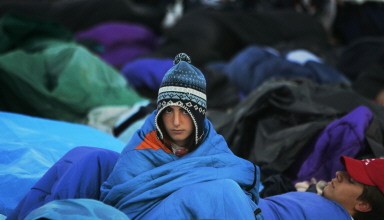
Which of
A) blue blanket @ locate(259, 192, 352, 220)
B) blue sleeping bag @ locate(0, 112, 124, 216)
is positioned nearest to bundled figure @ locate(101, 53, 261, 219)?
blue blanket @ locate(259, 192, 352, 220)

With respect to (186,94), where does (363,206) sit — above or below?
below

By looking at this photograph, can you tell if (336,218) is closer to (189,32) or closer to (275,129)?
(275,129)

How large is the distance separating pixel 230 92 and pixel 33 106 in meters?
1.24

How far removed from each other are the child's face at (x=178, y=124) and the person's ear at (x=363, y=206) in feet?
2.03

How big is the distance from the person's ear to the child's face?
62 cm

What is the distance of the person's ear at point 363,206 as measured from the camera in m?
2.51

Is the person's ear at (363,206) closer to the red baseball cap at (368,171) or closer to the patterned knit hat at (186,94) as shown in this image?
the red baseball cap at (368,171)

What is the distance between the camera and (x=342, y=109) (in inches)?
150

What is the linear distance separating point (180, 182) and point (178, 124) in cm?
19

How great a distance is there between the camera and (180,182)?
2.31 m

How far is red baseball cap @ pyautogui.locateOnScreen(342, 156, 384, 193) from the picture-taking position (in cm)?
248

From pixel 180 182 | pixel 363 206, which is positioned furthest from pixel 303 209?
pixel 180 182

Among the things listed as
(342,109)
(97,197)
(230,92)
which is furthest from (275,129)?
(97,197)

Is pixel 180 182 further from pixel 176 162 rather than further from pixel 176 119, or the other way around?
pixel 176 119
